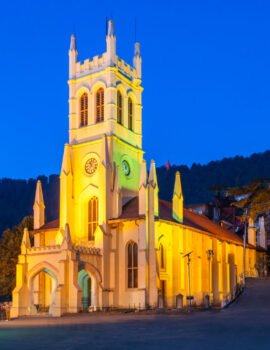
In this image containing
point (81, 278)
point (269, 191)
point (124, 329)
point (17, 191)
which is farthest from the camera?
point (17, 191)

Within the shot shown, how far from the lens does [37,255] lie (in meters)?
49.6

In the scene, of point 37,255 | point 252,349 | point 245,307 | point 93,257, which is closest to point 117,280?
point 93,257

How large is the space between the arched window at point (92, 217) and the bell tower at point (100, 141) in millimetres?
90

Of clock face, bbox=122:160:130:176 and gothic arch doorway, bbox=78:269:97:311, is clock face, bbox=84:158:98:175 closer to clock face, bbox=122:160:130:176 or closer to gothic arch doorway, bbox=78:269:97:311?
clock face, bbox=122:160:130:176

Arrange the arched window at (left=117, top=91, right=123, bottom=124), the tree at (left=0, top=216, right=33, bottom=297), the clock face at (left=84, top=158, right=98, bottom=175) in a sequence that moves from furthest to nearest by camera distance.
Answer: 1. the tree at (left=0, top=216, right=33, bottom=297)
2. the arched window at (left=117, top=91, right=123, bottom=124)
3. the clock face at (left=84, top=158, right=98, bottom=175)

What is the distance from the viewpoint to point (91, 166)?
183 ft

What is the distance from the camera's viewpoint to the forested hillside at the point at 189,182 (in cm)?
15838

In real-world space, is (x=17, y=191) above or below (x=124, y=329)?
above

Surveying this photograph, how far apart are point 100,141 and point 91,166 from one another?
8.10ft

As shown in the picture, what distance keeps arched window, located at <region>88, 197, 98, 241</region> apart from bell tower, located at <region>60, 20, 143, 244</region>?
0.09 metres

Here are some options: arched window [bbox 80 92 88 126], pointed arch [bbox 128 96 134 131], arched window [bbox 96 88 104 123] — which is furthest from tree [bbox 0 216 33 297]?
arched window [bbox 96 88 104 123]

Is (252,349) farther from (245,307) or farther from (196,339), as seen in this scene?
(245,307)

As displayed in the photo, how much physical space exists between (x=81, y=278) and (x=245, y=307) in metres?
15.2

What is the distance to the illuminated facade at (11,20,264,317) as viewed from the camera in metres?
49.2
